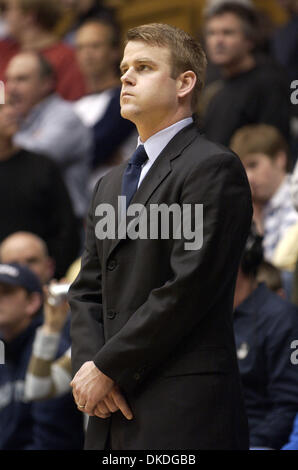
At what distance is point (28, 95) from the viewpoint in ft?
21.1

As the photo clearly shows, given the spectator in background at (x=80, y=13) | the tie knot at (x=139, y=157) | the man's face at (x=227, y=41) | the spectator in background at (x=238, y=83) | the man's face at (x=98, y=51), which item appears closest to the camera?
the tie knot at (x=139, y=157)

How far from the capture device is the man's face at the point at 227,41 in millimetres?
5973

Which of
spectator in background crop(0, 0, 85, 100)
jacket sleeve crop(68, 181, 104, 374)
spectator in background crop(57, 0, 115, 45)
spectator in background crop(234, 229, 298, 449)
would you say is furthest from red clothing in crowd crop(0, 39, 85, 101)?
jacket sleeve crop(68, 181, 104, 374)

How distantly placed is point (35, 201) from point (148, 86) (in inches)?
120

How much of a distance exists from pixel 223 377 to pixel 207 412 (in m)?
0.11

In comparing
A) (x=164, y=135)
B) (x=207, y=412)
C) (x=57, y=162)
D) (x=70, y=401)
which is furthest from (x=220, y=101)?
(x=207, y=412)

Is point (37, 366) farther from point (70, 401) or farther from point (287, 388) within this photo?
point (287, 388)

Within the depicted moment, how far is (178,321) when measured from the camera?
2.55 m

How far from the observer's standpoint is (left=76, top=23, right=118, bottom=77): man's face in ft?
22.3

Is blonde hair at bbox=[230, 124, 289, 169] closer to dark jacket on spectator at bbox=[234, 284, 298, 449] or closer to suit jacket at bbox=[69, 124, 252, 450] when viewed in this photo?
dark jacket on spectator at bbox=[234, 284, 298, 449]

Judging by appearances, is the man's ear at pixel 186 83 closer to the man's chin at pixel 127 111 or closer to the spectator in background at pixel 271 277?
the man's chin at pixel 127 111

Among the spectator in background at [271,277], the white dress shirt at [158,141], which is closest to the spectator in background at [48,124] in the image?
the spectator in background at [271,277]

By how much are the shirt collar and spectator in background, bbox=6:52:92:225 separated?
338 cm

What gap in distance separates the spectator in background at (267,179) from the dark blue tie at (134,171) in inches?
85.3
